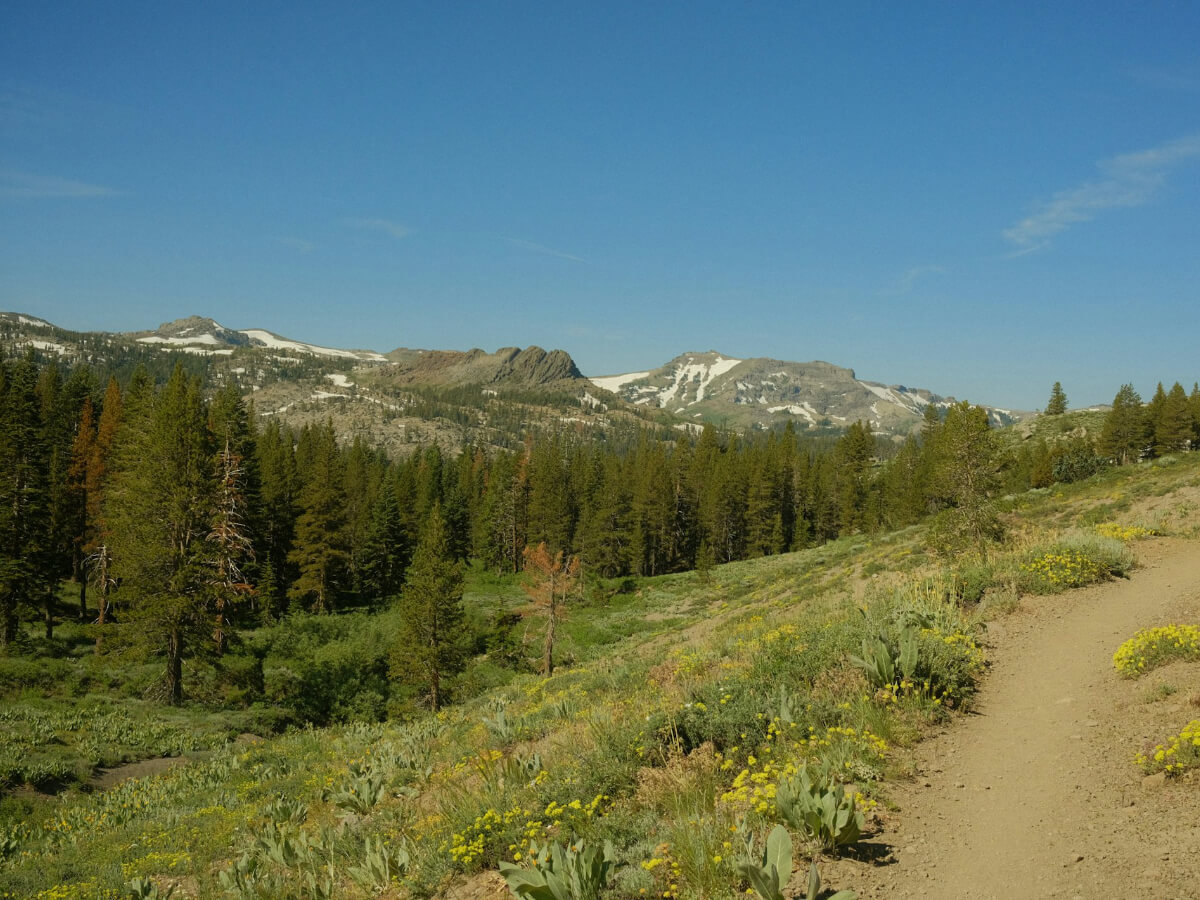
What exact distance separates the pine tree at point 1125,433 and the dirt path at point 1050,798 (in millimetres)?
89410

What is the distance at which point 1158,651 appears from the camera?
773 cm

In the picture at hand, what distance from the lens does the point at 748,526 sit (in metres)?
78.3

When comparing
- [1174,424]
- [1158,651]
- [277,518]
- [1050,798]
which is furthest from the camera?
[1174,424]

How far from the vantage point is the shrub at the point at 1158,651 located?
24.8 feet

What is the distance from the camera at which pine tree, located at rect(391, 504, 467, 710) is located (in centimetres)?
2905

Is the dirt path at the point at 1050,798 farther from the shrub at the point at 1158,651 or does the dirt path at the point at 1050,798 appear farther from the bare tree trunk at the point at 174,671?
the bare tree trunk at the point at 174,671

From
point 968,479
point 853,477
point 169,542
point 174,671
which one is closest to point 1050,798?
point 968,479

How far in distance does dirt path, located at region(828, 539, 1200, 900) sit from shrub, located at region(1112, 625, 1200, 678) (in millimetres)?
204

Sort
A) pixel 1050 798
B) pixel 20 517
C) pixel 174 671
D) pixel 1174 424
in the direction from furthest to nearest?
pixel 1174 424
pixel 20 517
pixel 174 671
pixel 1050 798

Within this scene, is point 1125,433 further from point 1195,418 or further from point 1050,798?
point 1050,798

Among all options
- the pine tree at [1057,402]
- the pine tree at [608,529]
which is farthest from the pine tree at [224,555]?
the pine tree at [1057,402]

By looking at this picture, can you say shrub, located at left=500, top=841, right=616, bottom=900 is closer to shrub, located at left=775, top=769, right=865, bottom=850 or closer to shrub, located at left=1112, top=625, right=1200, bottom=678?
shrub, located at left=775, top=769, right=865, bottom=850

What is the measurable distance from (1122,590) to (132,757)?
87.7 feet

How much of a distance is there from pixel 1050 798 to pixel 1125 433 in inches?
3780
